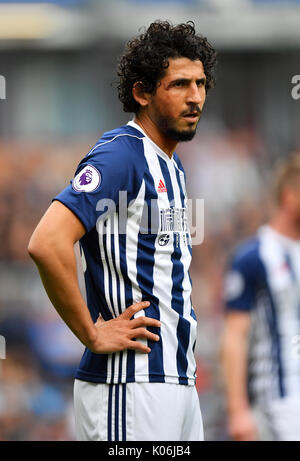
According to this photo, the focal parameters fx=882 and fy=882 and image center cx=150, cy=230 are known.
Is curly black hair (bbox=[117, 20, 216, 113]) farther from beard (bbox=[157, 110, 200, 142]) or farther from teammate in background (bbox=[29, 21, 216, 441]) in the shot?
beard (bbox=[157, 110, 200, 142])

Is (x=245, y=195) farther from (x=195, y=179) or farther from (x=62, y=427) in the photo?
(x=62, y=427)

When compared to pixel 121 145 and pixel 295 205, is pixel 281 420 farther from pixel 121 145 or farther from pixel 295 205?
pixel 121 145

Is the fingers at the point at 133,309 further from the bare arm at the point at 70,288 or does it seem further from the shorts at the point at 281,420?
the shorts at the point at 281,420

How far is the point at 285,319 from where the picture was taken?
18.9 feet

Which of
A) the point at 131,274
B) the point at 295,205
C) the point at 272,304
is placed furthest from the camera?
the point at 295,205

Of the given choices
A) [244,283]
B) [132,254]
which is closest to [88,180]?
[132,254]

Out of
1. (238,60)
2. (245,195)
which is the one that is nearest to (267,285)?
(245,195)

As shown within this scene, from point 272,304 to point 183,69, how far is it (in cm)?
282

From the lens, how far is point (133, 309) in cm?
315

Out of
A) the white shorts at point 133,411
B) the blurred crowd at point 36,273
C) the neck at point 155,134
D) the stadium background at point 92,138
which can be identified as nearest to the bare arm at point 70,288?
the white shorts at point 133,411

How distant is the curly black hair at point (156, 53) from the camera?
3.35 m

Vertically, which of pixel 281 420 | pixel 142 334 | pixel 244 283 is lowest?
pixel 281 420

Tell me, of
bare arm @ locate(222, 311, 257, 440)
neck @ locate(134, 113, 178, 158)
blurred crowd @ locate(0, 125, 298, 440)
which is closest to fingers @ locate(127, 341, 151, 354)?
neck @ locate(134, 113, 178, 158)
